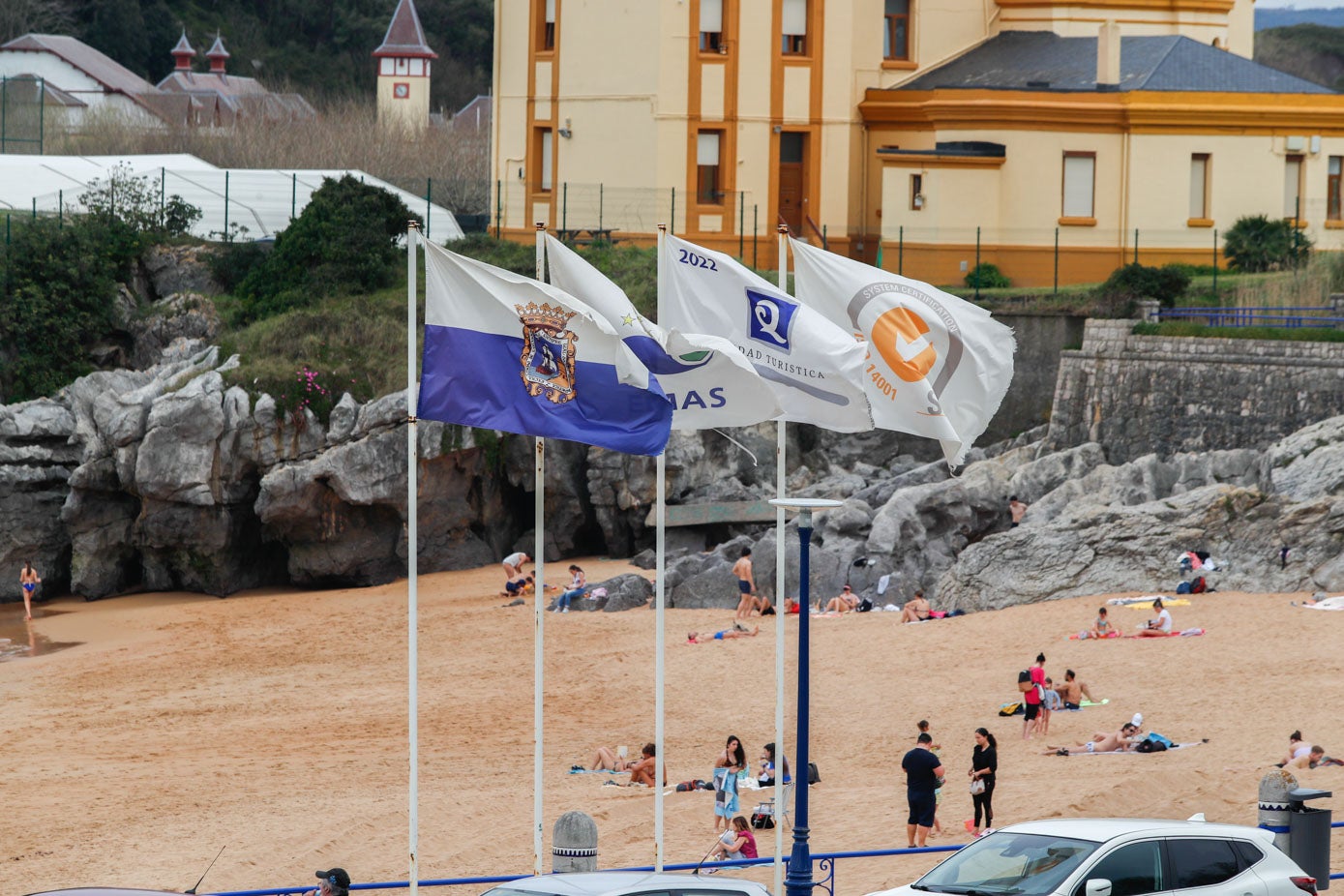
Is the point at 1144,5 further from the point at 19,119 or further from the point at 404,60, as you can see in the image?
the point at 404,60

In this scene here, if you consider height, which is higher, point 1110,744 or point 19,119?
point 19,119

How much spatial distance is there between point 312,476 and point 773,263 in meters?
14.7

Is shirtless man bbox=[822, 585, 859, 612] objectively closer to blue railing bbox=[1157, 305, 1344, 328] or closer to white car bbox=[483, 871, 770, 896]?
blue railing bbox=[1157, 305, 1344, 328]

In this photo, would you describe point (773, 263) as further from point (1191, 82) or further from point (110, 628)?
point (110, 628)

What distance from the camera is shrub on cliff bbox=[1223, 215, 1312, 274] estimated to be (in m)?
44.0

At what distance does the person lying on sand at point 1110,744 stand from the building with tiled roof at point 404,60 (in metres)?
78.8

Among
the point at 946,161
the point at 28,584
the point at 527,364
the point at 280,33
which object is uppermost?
the point at 280,33

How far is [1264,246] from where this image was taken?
4406cm

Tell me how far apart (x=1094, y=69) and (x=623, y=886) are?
3920cm

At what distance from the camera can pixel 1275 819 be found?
13758 millimetres

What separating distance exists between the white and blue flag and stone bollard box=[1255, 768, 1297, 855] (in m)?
4.89

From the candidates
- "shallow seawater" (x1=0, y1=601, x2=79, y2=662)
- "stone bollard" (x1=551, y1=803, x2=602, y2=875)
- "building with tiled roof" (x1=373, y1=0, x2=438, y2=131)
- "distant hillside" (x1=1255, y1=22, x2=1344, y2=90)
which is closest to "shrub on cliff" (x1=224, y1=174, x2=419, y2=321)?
"shallow seawater" (x1=0, y1=601, x2=79, y2=662)

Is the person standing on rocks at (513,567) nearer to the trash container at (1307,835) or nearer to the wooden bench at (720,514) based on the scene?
the wooden bench at (720,514)

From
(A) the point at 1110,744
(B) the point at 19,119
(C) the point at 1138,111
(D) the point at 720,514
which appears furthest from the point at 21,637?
(B) the point at 19,119
